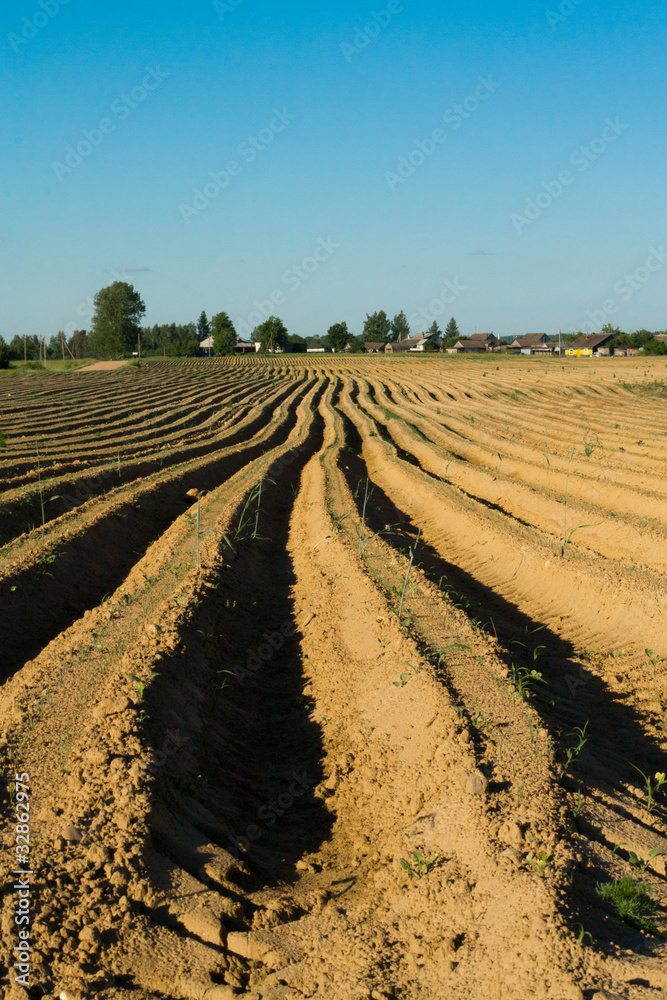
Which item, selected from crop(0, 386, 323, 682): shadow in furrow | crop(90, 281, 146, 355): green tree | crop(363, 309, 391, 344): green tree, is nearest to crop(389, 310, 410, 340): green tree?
crop(363, 309, 391, 344): green tree

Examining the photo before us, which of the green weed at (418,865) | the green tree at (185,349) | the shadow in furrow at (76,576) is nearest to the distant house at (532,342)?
the green tree at (185,349)

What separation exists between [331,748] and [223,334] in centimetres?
9526

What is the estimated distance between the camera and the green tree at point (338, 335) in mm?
107688

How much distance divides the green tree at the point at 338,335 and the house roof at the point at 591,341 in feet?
109

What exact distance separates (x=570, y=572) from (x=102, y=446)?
11.1m

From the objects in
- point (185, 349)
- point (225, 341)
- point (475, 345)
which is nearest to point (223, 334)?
point (225, 341)

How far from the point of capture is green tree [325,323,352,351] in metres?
108

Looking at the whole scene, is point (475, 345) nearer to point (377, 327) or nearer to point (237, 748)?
point (377, 327)

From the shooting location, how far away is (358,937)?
9.87 feet

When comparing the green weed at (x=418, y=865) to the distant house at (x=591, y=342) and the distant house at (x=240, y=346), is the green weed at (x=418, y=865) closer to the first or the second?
the distant house at (x=591, y=342)

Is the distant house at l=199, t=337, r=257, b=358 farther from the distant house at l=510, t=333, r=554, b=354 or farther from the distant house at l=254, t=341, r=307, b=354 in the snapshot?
the distant house at l=510, t=333, r=554, b=354

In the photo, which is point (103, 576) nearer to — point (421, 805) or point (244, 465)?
point (421, 805)

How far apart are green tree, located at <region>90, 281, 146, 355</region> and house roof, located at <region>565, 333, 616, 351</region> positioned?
60041mm

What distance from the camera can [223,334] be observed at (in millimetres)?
95688
